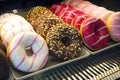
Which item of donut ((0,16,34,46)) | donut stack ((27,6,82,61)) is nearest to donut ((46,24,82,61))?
donut stack ((27,6,82,61))

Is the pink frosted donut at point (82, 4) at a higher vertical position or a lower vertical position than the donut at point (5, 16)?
lower

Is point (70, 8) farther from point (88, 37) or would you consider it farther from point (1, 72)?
point (1, 72)

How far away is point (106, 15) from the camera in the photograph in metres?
0.95

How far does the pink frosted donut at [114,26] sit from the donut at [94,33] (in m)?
0.03

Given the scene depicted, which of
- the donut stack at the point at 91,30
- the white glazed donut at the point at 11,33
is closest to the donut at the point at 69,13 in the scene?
the donut stack at the point at 91,30

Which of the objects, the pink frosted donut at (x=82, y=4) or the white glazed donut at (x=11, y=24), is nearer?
the white glazed donut at (x=11, y=24)

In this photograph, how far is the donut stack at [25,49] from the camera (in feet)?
2.36

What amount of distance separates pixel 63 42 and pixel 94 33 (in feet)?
0.47

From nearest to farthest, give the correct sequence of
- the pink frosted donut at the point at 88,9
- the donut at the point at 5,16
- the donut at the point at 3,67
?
1. the donut at the point at 3,67
2. the donut at the point at 5,16
3. the pink frosted donut at the point at 88,9

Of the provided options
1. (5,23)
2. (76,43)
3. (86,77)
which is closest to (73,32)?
(76,43)

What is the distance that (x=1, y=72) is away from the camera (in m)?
0.70

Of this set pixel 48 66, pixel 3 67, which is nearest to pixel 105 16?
pixel 48 66

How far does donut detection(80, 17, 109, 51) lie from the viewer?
2.77ft

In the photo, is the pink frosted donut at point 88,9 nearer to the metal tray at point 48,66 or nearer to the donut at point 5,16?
the metal tray at point 48,66
